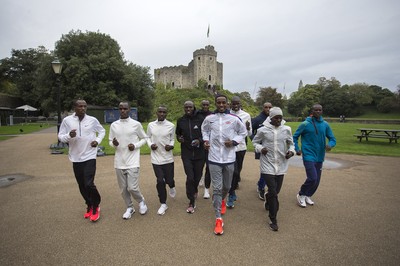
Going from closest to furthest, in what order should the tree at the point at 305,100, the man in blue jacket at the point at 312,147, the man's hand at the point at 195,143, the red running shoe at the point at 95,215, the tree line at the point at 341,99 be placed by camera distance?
the red running shoe at the point at 95,215
the man's hand at the point at 195,143
the man in blue jacket at the point at 312,147
the tree line at the point at 341,99
the tree at the point at 305,100

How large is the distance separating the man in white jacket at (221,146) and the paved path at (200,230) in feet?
2.16

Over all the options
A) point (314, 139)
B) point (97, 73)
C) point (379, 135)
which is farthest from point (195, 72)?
point (314, 139)

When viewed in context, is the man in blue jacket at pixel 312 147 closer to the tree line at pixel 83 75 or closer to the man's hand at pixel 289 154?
the man's hand at pixel 289 154

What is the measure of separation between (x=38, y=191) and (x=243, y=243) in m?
5.28

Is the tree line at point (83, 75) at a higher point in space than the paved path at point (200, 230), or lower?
higher

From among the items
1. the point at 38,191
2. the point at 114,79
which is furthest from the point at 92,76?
the point at 38,191

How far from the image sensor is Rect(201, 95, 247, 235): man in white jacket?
152 inches

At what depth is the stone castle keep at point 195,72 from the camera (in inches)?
2532

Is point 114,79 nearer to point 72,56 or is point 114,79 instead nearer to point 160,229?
point 72,56

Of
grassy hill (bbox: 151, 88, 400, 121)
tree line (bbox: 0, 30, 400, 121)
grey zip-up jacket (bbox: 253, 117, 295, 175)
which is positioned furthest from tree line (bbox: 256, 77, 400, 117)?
grey zip-up jacket (bbox: 253, 117, 295, 175)

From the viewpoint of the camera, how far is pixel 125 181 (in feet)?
14.1

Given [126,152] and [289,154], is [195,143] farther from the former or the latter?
[289,154]

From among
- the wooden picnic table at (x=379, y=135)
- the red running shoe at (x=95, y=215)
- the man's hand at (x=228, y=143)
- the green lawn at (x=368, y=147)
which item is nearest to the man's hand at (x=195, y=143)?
the man's hand at (x=228, y=143)

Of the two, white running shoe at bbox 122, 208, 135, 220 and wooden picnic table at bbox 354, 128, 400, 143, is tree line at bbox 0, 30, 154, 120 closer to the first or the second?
wooden picnic table at bbox 354, 128, 400, 143
